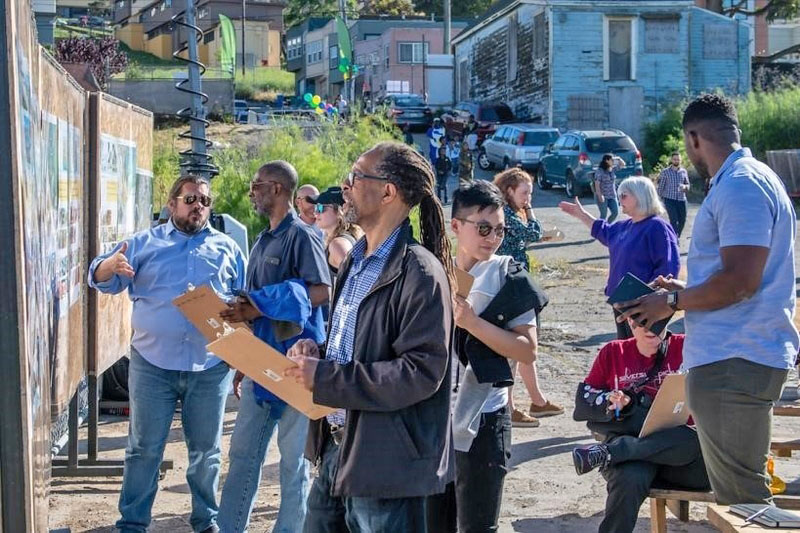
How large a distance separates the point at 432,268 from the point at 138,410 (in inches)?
107

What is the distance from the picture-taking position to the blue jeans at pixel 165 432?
5.74m

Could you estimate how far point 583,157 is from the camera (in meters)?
28.6

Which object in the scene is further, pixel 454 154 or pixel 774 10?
pixel 774 10

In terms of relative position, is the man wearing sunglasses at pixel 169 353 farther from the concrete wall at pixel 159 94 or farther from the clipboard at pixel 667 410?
the concrete wall at pixel 159 94

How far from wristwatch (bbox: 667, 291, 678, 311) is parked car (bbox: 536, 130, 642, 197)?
23.9 metres

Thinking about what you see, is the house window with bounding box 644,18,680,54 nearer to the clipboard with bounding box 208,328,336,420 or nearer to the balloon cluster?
the balloon cluster

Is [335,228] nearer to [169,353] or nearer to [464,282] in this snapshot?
[169,353]

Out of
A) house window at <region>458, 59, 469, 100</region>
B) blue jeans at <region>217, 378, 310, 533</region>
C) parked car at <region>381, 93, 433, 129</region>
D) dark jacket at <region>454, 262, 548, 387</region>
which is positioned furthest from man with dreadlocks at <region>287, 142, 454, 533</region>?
house window at <region>458, 59, 469, 100</region>

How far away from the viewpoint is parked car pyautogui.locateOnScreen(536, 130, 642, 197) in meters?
28.4

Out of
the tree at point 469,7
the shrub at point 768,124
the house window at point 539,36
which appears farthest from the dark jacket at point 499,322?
the tree at point 469,7

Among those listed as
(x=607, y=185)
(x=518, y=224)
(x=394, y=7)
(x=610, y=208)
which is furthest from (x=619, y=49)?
(x=394, y=7)

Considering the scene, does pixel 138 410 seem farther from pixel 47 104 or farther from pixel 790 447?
pixel 790 447

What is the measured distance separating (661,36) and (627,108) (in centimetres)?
286

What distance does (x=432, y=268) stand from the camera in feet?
11.7
